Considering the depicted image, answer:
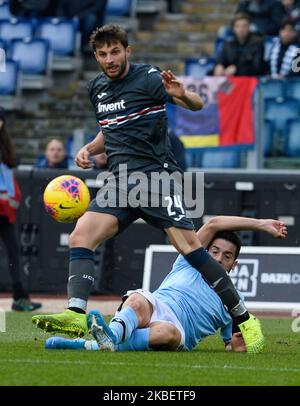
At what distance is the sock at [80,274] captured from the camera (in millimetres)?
9384

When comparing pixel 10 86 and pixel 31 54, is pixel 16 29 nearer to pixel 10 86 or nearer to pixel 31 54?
pixel 31 54

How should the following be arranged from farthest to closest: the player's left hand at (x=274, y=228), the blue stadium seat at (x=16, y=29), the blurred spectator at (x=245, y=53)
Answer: the blue stadium seat at (x=16, y=29), the blurred spectator at (x=245, y=53), the player's left hand at (x=274, y=228)

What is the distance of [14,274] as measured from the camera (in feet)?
48.1

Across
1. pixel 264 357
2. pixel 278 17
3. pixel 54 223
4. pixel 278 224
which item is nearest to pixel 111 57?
pixel 278 224

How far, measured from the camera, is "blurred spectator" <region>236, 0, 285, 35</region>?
857 inches

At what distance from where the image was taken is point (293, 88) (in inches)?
725

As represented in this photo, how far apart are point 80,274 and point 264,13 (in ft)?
43.9

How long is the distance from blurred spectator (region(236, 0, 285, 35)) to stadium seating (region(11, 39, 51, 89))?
3544 millimetres

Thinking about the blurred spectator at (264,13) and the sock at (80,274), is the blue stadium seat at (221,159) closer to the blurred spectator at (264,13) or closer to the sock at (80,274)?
the blurred spectator at (264,13)

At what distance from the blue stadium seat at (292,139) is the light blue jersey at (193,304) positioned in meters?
8.66

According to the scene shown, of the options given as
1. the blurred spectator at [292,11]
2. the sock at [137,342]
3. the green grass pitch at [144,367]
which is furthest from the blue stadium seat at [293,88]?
the sock at [137,342]
